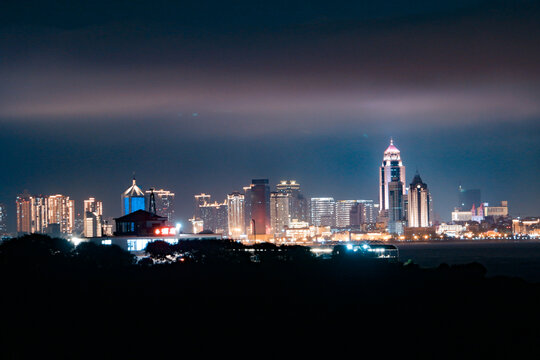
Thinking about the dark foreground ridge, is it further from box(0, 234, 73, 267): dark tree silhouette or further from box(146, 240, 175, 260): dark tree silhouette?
box(146, 240, 175, 260): dark tree silhouette

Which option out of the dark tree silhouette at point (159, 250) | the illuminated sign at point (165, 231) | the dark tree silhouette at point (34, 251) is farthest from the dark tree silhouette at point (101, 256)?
the illuminated sign at point (165, 231)

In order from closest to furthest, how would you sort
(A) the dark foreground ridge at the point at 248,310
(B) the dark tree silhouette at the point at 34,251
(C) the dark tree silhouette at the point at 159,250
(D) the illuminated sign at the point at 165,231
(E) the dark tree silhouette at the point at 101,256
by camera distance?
(A) the dark foreground ridge at the point at 248,310, (B) the dark tree silhouette at the point at 34,251, (E) the dark tree silhouette at the point at 101,256, (C) the dark tree silhouette at the point at 159,250, (D) the illuminated sign at the point at 165,231

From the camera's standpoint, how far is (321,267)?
6894cm

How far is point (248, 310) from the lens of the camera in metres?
40.8

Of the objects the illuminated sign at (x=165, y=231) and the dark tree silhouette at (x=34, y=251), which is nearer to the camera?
the dark tree silhouette at (x=34, y=251)

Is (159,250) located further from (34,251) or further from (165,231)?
(34,251)

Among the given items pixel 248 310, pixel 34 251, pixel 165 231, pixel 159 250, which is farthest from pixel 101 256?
pixel 248 310

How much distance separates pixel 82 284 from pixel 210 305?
10.4m

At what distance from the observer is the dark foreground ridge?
31.2 m

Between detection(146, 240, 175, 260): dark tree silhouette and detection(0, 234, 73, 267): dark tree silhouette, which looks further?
detection(146, 240, 175, 260): dark tree silhouette

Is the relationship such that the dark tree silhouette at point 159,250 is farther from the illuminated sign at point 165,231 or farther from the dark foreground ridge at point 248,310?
the illuminated sign at point 165,231

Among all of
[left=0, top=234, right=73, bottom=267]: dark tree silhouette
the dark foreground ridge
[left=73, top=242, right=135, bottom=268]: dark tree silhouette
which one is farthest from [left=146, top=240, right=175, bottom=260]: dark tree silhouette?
[left=0, top=234, right=73, bottom=267]: dark tree silhouette

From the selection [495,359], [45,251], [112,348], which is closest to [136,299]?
[112,348]

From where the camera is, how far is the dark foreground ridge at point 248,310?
31.2m
